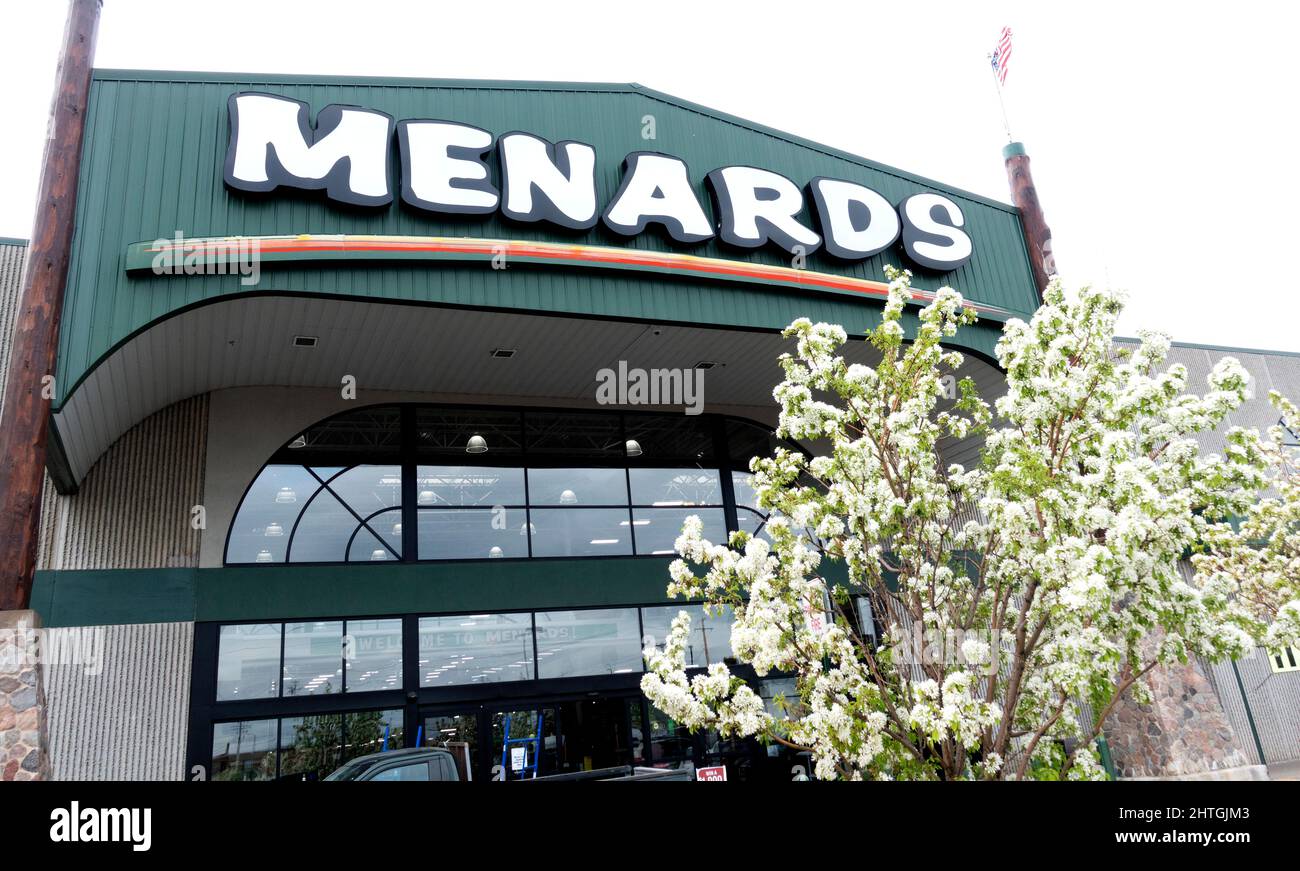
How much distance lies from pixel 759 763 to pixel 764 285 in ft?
27.5

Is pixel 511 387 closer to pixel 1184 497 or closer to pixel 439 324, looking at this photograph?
pixel 439 324

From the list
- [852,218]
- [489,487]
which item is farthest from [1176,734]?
[489,487]

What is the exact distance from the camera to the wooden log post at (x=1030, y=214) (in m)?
16.0

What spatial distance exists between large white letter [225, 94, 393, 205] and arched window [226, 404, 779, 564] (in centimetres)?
458

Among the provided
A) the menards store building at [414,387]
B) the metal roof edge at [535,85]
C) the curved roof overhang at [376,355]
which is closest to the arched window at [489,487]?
the menards store building at [414,387]

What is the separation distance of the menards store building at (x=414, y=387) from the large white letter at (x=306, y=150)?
0.13 ft

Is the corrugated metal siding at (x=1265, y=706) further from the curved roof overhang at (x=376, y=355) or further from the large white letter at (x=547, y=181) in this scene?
the large white letter at (x=547, y=181)

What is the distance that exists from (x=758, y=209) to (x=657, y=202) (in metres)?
1.78

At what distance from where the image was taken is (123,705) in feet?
36.8

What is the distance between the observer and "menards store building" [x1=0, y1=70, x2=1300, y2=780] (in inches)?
406

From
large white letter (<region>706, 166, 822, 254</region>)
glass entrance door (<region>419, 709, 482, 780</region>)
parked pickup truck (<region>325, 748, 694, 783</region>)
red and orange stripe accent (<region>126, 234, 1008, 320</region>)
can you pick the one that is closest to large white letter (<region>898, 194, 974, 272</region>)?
red and orange stripe accent (<region>126, 234, 1008, 320</region>)
